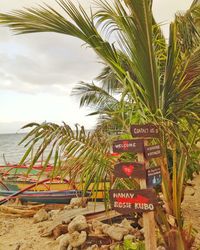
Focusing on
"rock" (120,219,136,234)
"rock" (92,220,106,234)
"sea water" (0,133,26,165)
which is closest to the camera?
"rock" (120,219,136,234)

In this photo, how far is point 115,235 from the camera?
399 cm

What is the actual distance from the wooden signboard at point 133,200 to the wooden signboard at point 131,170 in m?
0.13

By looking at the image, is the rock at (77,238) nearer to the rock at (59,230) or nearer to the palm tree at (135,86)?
the rock at (59,230)

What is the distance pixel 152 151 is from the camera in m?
2.35

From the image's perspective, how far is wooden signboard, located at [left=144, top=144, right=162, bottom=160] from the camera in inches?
90.8

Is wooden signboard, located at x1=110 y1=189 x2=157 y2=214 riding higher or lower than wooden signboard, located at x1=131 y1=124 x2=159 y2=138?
lower

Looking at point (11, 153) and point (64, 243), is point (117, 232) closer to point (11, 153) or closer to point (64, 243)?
point (64, 243)

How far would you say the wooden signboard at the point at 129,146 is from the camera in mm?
2318

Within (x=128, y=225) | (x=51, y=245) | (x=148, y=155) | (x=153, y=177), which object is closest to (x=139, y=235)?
(x=128, y=225)

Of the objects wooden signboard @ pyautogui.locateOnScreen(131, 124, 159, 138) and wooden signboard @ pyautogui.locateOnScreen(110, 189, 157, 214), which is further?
wooden signboard @ pyautogui.locateOnScreen(131, 124, 159, 138)

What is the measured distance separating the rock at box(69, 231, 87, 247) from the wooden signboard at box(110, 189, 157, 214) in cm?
212

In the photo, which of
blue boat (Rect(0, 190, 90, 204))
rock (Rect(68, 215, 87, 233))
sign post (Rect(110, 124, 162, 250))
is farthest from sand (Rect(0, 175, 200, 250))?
sign post (Rect(110, 124, 162, 250))

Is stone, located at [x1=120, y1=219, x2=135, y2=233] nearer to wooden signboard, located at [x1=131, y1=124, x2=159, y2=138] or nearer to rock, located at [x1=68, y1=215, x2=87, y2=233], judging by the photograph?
rock, located at [x1=68, y1=215, x2=87, y2=233]

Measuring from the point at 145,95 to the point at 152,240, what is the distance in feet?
4.07
